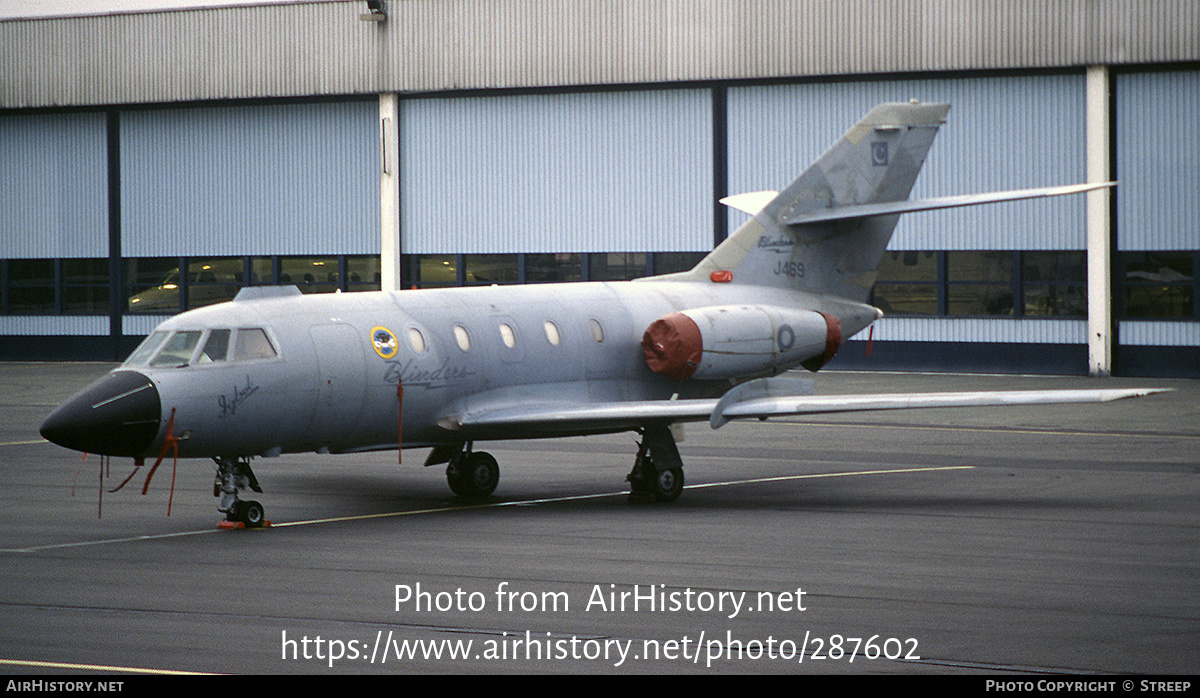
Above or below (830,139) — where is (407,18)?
above

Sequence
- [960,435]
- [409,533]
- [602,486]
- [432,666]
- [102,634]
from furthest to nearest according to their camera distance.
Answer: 1. [960,435]
2. [602,486]
3. [409,533]
4. [102,634]
5. [432,666]

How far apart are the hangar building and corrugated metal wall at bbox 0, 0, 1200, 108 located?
2.9 inches

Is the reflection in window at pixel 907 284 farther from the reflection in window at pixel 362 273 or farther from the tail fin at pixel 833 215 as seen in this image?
the tail fin at pixel 833 215

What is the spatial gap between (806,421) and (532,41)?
17.3 m

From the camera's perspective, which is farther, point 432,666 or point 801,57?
point 801,57

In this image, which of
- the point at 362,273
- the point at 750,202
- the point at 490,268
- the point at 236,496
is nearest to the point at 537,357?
the point at 236,496

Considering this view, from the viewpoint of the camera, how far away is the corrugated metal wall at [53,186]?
4900 centimetres

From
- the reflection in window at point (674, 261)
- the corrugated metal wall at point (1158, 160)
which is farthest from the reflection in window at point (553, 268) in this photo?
the corrugated metal wall at point (1158, 160)

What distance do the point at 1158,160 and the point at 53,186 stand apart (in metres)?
34.4

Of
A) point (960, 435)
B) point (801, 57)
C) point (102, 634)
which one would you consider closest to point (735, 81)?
point (801, 57)

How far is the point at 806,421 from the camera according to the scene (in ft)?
104

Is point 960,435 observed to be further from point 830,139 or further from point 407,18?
point 407,18

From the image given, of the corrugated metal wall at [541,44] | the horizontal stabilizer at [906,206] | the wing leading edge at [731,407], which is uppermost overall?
the corrugated metal wall at [541,44]

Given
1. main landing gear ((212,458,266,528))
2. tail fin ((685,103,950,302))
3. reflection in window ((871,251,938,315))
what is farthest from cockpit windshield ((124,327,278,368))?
reflection in window ((871,251,938,315))
